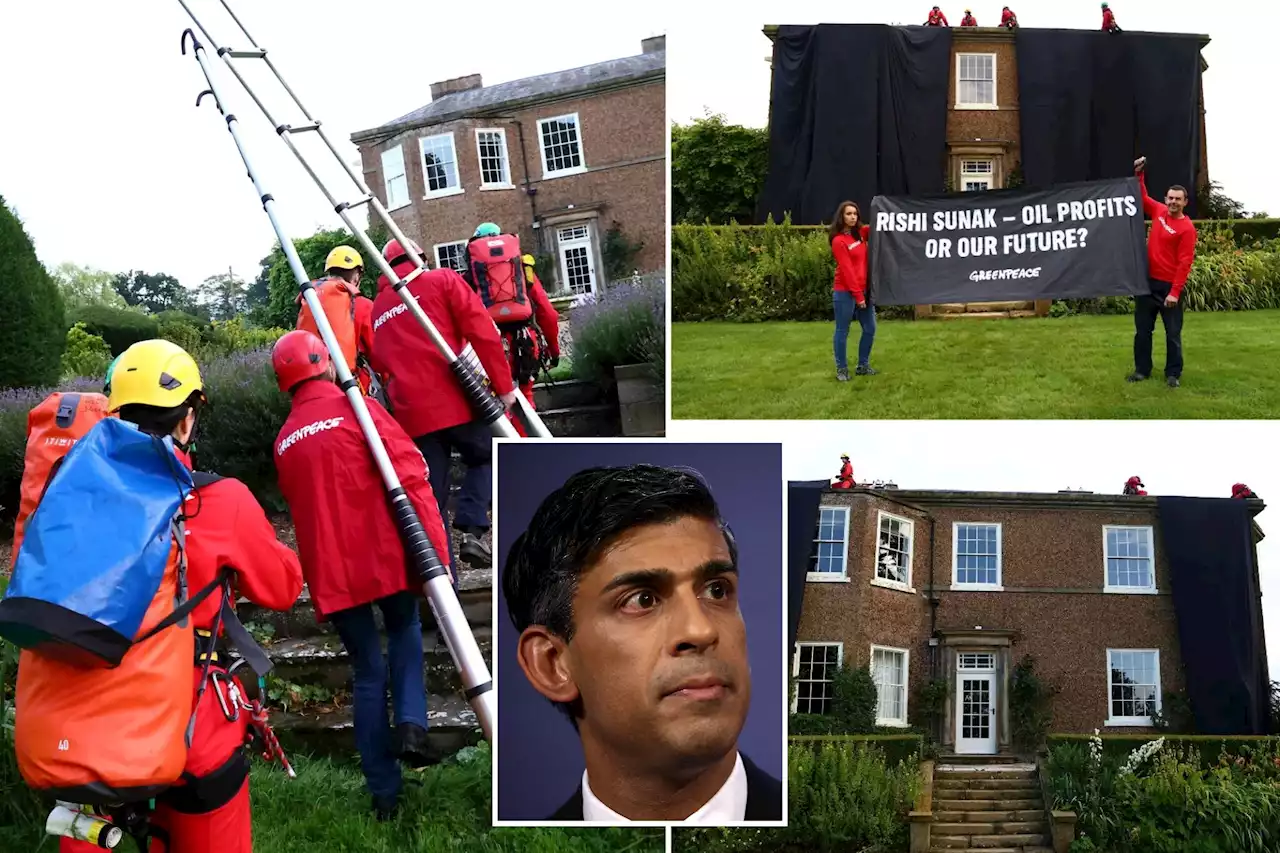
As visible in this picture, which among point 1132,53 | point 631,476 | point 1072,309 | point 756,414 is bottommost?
point 631,476

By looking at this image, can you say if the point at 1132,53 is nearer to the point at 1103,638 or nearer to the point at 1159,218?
the point at 1159,218

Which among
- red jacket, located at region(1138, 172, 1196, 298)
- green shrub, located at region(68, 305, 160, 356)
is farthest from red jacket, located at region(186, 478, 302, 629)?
green shrub, located at region(68, 305, 160, 356)

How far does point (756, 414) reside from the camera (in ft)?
18.8

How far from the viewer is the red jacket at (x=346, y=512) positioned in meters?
3.68

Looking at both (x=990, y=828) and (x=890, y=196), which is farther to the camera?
(x=890, y=196)

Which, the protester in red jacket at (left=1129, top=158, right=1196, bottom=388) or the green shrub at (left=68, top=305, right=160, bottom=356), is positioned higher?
the green shrub at (left=68, top=305, right=160, bottom=356)

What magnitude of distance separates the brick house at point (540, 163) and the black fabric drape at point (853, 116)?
10.6 m

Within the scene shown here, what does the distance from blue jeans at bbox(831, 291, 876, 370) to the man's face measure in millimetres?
2495

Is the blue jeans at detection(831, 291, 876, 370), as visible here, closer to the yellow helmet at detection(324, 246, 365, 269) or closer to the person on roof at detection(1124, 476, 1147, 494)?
the person on roof at detection(1124, 476, 1147, 494)

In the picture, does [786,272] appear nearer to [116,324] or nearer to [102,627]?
[102,627]

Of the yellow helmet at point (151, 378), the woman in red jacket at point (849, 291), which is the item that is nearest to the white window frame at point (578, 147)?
the woman in red jacket at point (849, 291)

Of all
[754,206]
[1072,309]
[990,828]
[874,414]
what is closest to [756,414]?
[874,414]

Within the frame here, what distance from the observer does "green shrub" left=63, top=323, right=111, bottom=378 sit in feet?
29.4

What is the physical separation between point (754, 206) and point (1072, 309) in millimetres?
1551
